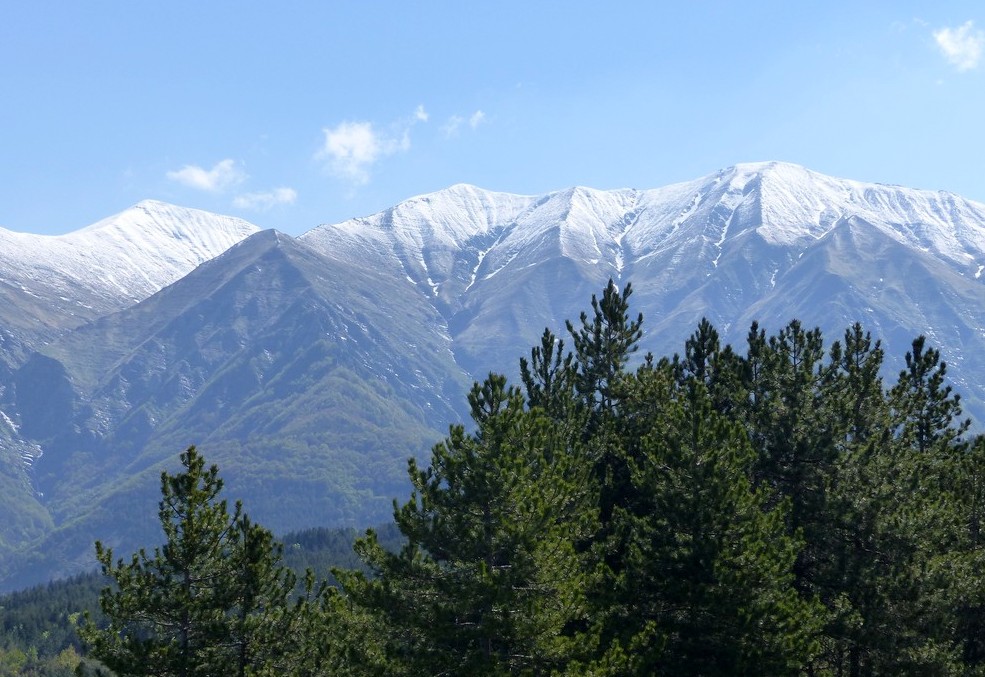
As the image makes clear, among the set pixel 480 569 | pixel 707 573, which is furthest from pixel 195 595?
pixel 707 573

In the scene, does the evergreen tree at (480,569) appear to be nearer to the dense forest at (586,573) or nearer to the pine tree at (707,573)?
the dense forest at (586,573)

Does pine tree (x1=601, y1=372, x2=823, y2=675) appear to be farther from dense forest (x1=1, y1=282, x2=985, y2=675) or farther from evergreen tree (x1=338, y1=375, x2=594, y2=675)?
evergreen tree (x1=338, y1=375, x2=594, y2=675)

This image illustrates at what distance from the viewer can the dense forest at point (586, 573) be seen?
34.1 metres

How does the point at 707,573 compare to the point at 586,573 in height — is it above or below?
above

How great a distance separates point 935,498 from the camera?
140ft

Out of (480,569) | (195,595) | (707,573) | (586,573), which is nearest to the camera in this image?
(480,569)

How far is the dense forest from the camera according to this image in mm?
34125

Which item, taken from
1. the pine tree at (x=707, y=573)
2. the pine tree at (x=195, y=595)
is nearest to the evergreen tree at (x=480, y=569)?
the pine tree at (x=707, y=573)

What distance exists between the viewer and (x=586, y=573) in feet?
124

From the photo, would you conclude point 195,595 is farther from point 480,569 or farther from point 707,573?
point 707,573

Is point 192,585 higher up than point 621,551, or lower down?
lower down

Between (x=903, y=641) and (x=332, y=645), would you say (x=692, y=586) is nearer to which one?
(x=903, y=641)

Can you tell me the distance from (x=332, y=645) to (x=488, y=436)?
10448mm

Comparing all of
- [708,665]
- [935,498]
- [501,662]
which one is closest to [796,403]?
[935,498]
